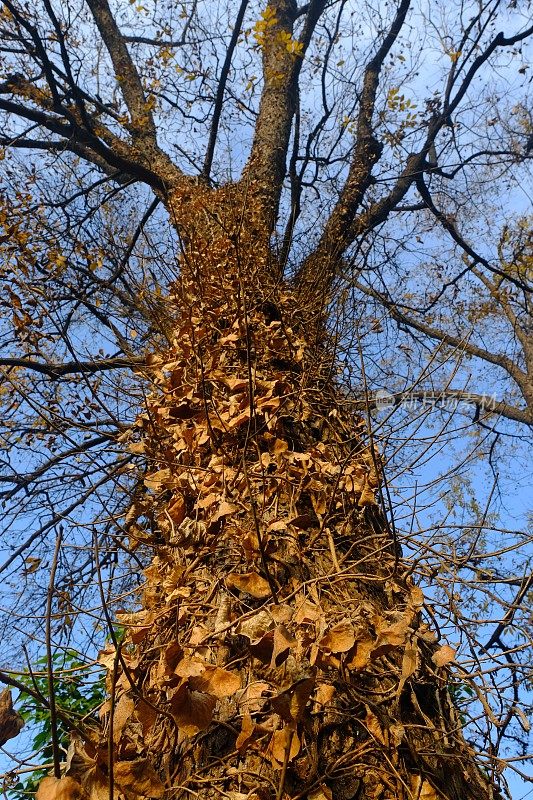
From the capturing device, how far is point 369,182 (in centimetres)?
521

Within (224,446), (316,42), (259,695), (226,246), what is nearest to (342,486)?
(224,446)

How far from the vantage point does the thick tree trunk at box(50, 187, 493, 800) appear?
855 millimetres

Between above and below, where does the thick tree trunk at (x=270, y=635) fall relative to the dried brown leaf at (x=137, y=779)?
above

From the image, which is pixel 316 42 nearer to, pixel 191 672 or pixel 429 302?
pixel 429 302

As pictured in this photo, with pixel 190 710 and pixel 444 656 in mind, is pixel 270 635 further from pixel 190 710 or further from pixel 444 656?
pixel 444 656

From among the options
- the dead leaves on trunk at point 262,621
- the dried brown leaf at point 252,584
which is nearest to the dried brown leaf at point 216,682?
the dead leaves on trunk at point 262,621

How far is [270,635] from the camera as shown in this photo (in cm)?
90

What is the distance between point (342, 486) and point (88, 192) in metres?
5.10

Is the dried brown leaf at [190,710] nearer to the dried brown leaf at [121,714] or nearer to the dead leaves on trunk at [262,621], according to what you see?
the dead leaves on trunk at [262,621]

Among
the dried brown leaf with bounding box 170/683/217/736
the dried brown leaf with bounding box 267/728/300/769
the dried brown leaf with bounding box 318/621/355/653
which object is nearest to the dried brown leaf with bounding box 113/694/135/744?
the dried brown leaf with bounding box 170/683/217/736

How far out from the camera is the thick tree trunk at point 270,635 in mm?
855

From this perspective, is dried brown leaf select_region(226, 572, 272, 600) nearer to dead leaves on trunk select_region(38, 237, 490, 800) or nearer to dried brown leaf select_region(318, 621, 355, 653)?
dead leaves on trunk select_region(38, 237, 490, 800)

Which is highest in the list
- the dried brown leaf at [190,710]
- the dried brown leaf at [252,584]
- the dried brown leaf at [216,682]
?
the dried brown leaf at [252,584]

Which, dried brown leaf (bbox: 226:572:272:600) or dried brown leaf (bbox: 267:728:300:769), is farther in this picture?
dried brown leaf (bbox: 226:572:272:600)
